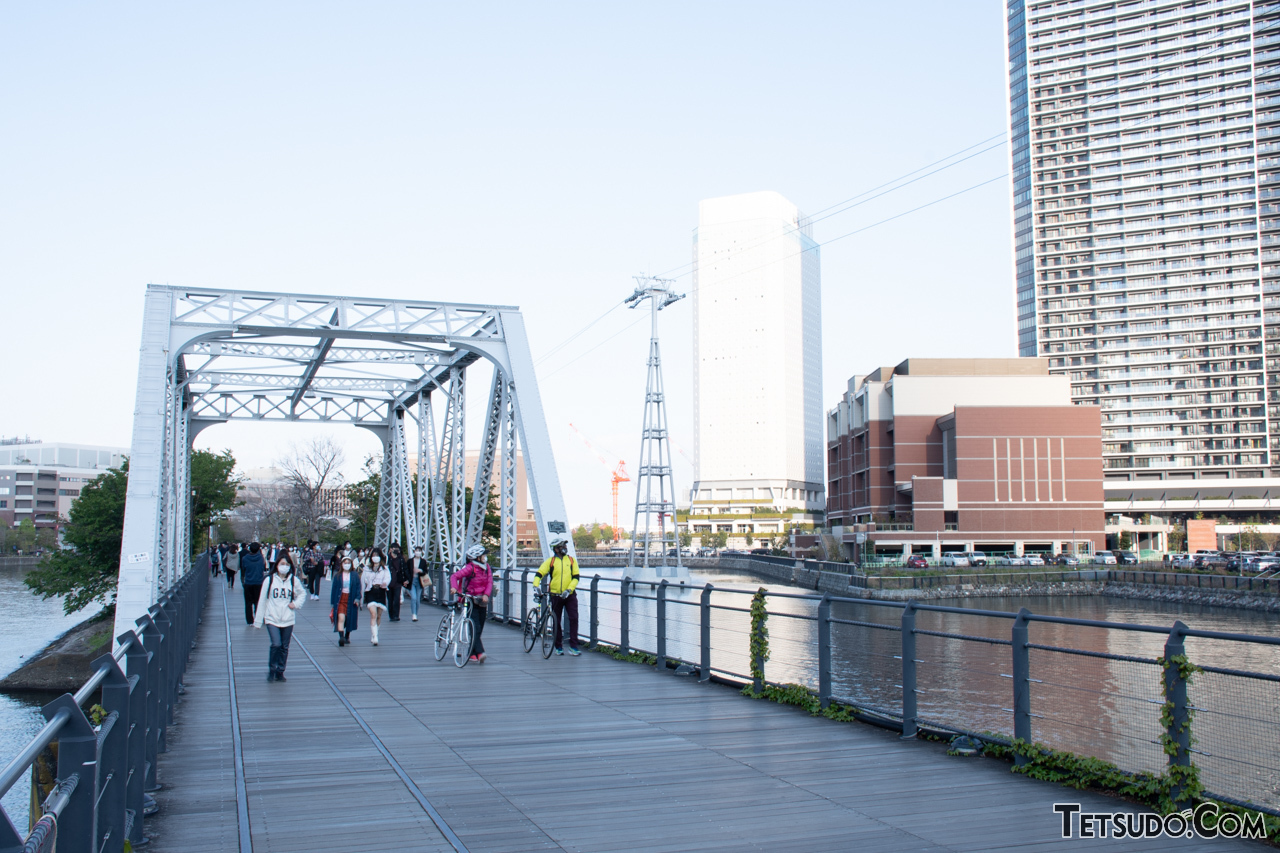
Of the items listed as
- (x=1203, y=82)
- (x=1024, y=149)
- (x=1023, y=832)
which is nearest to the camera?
(x=1023, y=832)

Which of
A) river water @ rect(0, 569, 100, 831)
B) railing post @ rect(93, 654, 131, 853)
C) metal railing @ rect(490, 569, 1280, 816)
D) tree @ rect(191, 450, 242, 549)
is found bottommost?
river water @ rect(0, 569, 100, 831)

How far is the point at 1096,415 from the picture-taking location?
91000mm

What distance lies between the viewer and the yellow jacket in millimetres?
14469

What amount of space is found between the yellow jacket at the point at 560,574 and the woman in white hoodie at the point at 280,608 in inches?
139

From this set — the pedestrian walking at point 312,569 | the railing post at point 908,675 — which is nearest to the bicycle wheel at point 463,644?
the railing post at point 908,675

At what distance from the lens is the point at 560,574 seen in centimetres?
1446

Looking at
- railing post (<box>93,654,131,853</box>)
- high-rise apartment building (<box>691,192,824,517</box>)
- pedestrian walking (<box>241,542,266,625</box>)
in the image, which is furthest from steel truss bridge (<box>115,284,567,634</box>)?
high-rise apartment building (<box>691,192,824,517</box>)

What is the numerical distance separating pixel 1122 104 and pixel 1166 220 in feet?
51.7

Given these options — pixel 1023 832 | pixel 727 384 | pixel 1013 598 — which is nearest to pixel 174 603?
pixel 1023 832

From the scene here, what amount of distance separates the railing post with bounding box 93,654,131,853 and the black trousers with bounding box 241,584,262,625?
17.2m

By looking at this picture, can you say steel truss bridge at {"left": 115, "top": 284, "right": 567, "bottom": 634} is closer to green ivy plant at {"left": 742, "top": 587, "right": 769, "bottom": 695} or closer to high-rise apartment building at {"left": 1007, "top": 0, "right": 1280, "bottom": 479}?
green ivy plant at {"left": 742, "top": 587, "right": 769, "bottom": 695}

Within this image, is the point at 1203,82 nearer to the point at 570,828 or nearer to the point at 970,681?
the point at 970,681

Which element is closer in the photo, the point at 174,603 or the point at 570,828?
the point at 570,828

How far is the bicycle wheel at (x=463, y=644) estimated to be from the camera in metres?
13.8
